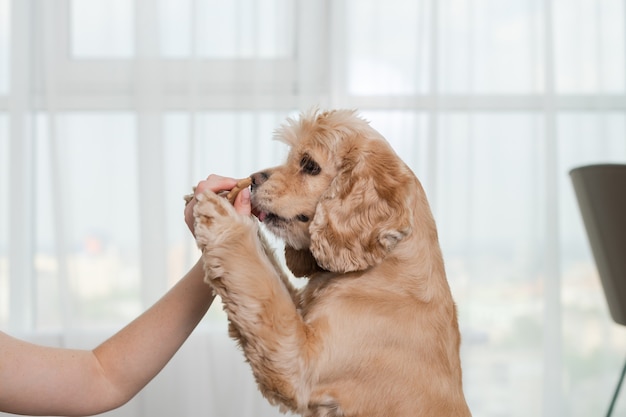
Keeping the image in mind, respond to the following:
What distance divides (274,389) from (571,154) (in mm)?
2244

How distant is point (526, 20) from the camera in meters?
2.98

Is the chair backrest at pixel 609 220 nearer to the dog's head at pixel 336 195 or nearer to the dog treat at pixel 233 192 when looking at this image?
the dog's head at pixel 336 195

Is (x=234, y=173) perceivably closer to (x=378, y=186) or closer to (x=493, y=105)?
(x=493, y=105)

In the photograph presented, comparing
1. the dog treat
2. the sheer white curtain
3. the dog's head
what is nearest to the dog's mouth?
the dog's head

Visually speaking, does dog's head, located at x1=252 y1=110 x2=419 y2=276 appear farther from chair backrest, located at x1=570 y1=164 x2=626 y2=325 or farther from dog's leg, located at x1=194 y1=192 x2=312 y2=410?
chair backrest, located at x1=570 y1=164 x2=626 y2=325

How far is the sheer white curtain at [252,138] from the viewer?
9.42 feet

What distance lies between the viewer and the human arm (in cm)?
122

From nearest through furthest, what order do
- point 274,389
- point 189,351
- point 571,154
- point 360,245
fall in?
point 274,389 < point 360,245 < point 189,351 < point 571,154

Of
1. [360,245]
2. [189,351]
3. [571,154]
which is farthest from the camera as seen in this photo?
[571,154]

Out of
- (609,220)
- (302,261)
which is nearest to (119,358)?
(302,261)

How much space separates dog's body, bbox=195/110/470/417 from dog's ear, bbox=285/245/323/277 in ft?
0.16

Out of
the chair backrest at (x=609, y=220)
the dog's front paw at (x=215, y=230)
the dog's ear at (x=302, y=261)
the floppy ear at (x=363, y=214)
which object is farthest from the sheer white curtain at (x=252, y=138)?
the dog's front paw at (x=215, y=230)

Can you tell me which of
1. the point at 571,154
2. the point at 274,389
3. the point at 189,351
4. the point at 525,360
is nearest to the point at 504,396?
the point at 525,360

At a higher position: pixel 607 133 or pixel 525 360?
pixel 607 133
